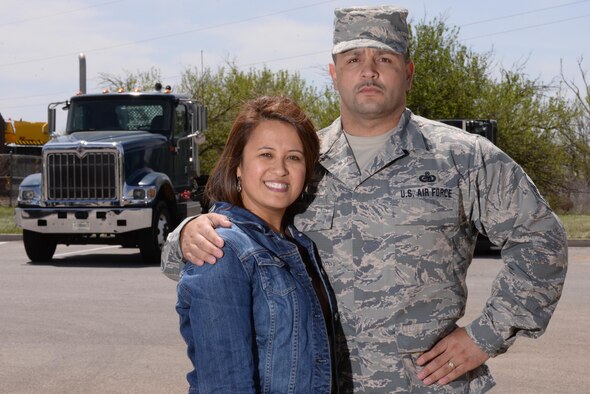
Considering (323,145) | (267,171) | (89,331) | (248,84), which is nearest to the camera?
(267,171)

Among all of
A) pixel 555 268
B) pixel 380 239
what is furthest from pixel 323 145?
pixel 555 268

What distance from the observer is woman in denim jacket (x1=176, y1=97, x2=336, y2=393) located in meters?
2.58

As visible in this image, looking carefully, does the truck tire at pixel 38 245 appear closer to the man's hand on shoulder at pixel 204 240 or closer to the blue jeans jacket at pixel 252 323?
the man's hand on shoulder at pixel 204 240

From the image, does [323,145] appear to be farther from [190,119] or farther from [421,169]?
[190,119]

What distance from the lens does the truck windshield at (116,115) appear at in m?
16.6

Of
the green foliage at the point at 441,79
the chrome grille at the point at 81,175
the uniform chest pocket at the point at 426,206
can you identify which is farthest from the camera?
the green foliage at the point at 441,79

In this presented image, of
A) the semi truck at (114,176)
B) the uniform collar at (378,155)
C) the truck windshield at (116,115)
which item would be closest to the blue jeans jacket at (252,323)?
the uniform collar at (378,155)

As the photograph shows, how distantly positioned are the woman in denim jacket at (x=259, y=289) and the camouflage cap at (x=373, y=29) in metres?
0.46

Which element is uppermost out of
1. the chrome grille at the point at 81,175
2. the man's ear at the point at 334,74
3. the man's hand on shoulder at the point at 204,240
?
the man's ear at the point at 334,74

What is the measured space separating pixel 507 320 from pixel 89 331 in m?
6.42

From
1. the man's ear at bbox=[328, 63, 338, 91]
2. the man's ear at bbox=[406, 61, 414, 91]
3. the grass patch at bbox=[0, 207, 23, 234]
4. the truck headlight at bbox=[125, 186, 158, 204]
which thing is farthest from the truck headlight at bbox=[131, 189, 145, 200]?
the man's ear at bbox=[406, 61, 414, 91]

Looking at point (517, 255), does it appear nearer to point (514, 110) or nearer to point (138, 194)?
point (138, 194)

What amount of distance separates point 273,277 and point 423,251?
2.29 feet

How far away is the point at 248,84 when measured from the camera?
49.5 meters
